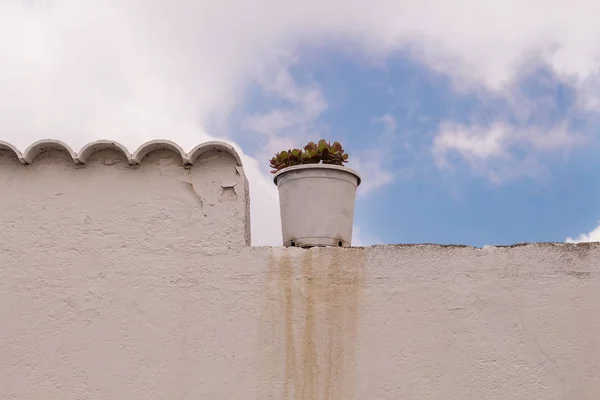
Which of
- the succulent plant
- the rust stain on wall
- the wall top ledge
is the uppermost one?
the succulent plant

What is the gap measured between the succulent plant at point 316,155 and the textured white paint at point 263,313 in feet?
1.37

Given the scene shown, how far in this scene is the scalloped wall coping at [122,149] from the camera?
4164 millimetres

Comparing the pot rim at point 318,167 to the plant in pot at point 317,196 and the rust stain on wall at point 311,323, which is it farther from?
the rust stain on wall at point 311,323

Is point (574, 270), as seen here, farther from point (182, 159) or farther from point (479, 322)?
point (182, 159)

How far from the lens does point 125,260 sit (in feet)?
13.3

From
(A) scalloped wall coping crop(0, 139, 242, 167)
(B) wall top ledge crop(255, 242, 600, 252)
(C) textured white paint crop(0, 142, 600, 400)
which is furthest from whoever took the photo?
(A) scalloped wall coping crop(0, 139, 242, 167)

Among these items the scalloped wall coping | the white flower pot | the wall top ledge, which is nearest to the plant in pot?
the white flower pot

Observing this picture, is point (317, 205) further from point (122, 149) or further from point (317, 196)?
point (122, 149)

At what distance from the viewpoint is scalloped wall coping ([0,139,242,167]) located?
4.16 meters

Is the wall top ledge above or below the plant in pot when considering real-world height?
below

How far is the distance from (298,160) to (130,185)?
1024 millimetres

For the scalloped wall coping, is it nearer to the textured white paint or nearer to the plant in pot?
the textured white paint

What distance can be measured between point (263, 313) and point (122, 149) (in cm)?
128

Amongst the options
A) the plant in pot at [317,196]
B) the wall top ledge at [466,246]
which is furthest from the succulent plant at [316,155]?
the wall top ledge at [466,246]
